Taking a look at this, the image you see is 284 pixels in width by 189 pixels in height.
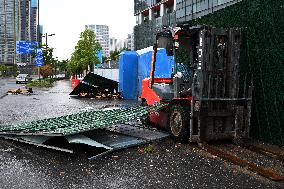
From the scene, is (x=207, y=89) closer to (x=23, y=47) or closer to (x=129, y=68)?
(x=129, y=68)

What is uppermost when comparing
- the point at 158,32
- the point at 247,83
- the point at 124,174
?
the point at 158,32

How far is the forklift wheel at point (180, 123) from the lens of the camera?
29.9 ft

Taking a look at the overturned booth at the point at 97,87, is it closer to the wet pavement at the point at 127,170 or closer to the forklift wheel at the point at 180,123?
the forklift wheel at the point at 180,123

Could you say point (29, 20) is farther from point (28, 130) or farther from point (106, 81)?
point (28, 130)

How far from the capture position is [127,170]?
23.6 ft

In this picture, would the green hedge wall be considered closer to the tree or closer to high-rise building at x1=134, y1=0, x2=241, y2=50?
high-rise building at x1=134, y1=0, x2=241, y2=50

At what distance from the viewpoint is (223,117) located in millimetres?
9195

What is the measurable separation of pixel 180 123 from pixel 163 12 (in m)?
44.0

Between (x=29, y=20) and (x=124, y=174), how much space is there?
386 ft

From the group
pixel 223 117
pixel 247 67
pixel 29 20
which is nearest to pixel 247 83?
pixel 247 67

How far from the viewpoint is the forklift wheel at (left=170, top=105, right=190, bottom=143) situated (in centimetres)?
910

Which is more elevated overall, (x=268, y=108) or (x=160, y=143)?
(x=268, y=108)

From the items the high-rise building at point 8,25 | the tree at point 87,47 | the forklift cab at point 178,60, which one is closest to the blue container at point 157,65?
the forklift cab at point 178,60

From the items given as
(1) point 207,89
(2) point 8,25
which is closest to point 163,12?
(1) point 207,89
